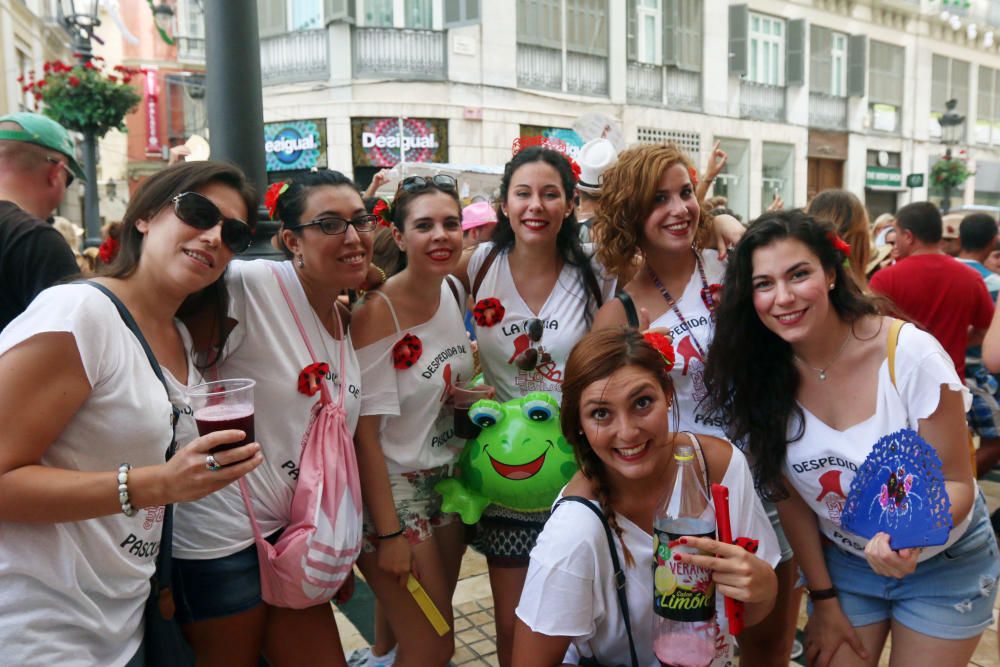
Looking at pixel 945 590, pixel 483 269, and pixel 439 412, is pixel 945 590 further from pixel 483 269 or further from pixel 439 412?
pixel 483 269

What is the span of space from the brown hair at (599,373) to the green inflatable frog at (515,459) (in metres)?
0.38

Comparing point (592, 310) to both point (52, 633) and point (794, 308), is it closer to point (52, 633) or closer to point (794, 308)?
point (794, 308)

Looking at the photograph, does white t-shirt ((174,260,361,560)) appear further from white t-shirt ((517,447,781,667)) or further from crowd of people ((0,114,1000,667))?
white t-shirt ((517,447,781,667))

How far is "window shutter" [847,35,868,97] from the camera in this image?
833 inches

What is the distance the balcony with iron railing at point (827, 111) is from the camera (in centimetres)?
2091

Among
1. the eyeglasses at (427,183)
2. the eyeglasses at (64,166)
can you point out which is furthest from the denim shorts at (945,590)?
the eyeglasses at (64,166)

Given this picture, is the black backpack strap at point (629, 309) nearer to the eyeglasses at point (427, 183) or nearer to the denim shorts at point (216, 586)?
the eyeglasses at point (427, 183)

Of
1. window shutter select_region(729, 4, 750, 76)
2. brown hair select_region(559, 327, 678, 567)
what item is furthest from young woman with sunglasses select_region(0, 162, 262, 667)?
window shutter select_region(729, 4, 750, 76)

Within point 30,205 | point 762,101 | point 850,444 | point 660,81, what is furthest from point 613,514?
point 762,101

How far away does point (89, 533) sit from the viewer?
169 centimetres

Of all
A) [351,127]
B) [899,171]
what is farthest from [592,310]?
[899,171]

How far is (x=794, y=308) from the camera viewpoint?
228 cm

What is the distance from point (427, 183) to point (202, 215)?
113 centimetres

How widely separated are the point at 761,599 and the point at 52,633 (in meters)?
1.76
